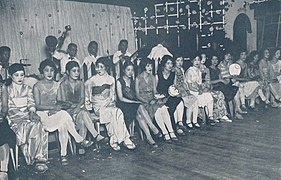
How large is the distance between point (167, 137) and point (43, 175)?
1.32 meters

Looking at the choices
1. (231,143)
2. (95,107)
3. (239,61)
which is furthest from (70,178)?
(239,61)

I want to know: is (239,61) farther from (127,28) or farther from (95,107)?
(95,107)

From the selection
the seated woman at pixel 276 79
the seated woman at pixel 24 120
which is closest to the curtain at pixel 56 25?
the seated woman at pixel 24 120

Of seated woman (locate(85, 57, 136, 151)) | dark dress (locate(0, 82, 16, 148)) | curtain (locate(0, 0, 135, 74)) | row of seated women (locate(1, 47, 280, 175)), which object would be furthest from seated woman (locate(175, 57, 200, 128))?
dark dress (locate(0, 82, 16, 148))

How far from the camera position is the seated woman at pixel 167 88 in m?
3.75

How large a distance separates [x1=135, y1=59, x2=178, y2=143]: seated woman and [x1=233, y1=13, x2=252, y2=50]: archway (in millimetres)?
2279

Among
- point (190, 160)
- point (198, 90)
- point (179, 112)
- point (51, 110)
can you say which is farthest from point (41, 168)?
point (198, 90)

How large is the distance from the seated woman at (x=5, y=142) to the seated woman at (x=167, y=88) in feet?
5.47

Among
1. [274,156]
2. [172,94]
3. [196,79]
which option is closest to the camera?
[274,156]

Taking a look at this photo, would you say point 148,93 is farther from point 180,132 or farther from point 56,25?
point 56,25

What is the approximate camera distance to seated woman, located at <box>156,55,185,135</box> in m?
3.75

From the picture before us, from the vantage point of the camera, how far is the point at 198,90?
4203 millimetres

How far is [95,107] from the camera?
3354 mm

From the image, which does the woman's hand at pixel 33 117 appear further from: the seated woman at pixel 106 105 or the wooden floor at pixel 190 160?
the seated woman at pixel 106 105
